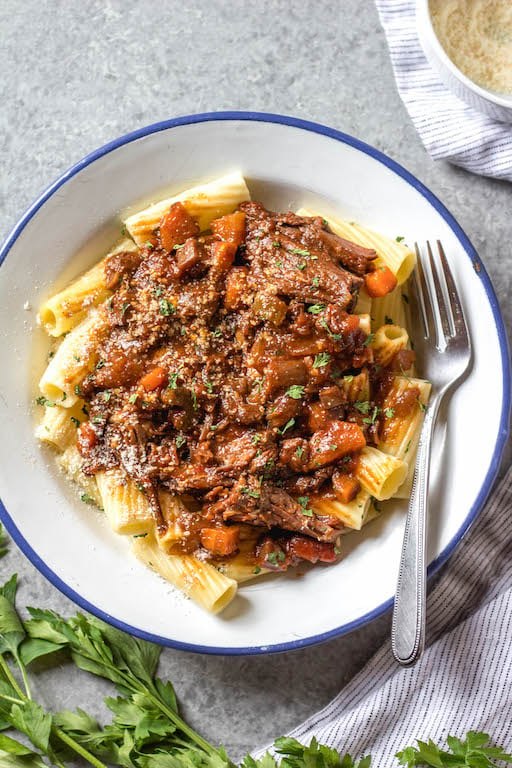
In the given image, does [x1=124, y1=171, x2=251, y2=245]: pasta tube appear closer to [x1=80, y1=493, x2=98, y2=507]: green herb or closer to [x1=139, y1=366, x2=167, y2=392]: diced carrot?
[x1=139, y1=366, x2=167, y2=392]: diced carrot

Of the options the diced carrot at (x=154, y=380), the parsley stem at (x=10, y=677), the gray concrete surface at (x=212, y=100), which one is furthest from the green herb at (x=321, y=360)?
the parsley stem at (x=10, y=677)

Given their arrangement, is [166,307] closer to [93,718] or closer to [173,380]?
[173,380]

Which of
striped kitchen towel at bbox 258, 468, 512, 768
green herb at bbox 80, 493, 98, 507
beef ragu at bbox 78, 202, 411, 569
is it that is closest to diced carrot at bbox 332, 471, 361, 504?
beef ragu at bbox 78, 202, 411, 569

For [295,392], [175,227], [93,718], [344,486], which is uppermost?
[175,227]

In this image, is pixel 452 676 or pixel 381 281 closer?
pixel 381 281

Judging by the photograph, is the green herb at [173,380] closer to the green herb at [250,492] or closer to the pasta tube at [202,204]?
the green herb at [250,492]

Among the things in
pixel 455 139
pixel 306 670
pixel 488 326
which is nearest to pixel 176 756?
pixel 306 670

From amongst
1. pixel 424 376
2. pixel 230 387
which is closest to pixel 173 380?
pixel 230 387
